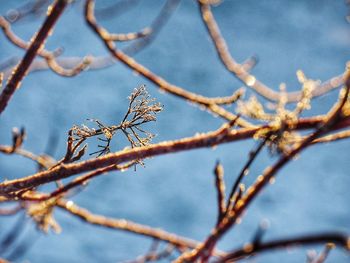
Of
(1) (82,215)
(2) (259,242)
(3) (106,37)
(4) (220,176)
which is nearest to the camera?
(2) (259,242)

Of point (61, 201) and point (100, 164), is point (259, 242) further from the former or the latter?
point (61, 201)

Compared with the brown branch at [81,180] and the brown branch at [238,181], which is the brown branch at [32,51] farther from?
the brown branch at [238,181]

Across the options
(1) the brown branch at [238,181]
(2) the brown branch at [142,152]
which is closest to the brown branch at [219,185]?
(1) the brown branch at [238,181]

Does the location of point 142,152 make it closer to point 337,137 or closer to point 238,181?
point 238,181

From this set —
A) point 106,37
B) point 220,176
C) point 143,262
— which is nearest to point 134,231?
point 143,262

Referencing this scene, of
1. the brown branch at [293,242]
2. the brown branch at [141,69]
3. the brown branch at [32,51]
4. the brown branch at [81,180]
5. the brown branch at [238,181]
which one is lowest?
the brown branch at [293,242]

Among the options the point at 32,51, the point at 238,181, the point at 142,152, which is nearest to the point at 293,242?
the point at 238,181
